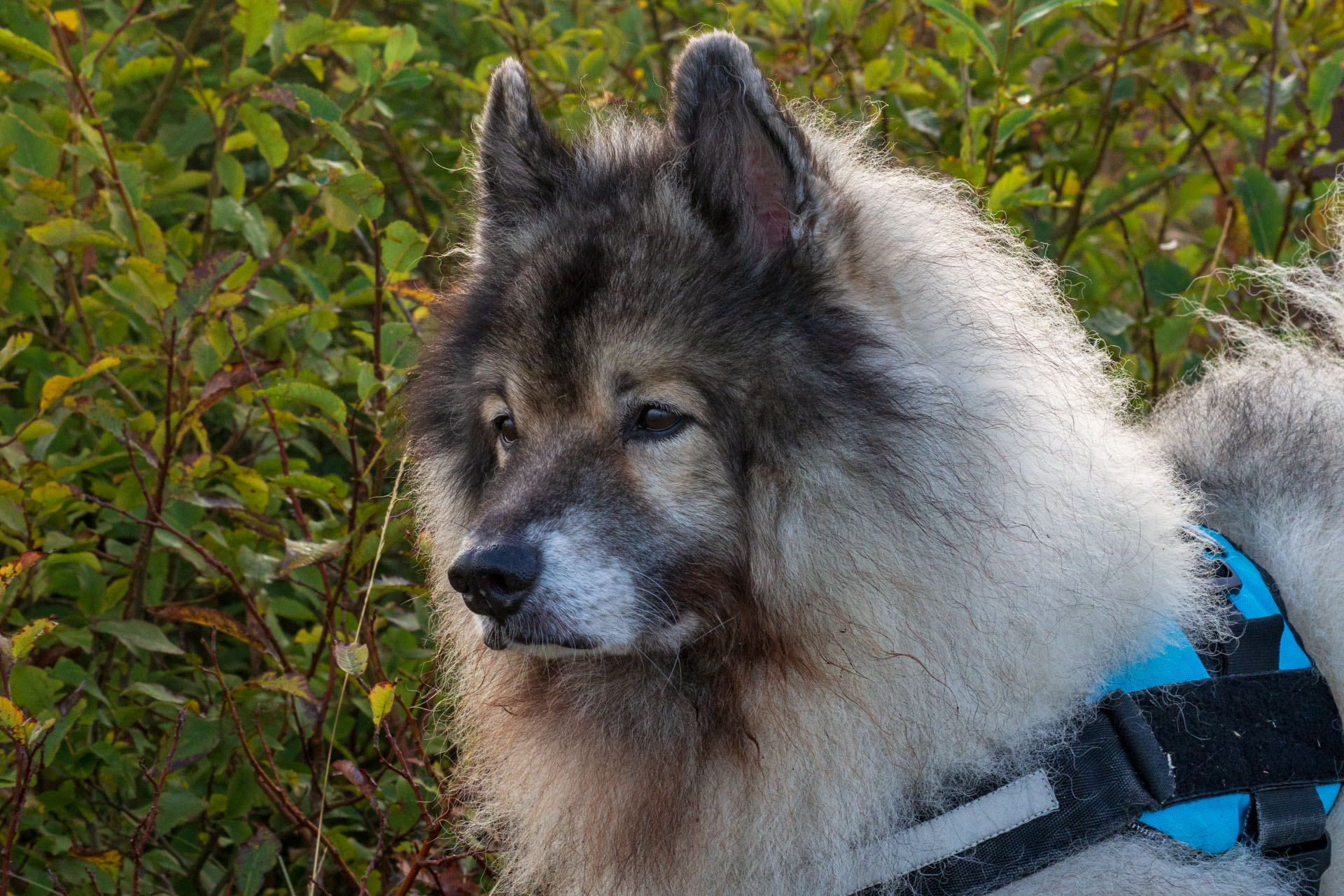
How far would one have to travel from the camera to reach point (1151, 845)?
80.0 inches

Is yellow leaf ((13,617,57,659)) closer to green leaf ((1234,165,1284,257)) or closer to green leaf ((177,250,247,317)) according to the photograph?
green leaf ((177,250,247,317))

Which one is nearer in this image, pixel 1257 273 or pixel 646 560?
pixel 646 560

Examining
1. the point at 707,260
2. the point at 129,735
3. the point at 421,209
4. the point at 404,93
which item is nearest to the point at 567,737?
the point at 707,260

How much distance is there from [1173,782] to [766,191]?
47.9 inches

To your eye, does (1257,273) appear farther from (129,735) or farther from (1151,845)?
(129,735)

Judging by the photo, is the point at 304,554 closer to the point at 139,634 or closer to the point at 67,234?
the point at 139,634

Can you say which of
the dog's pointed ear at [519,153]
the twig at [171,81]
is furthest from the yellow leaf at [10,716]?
the twig at [171,81]

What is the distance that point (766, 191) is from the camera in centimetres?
215

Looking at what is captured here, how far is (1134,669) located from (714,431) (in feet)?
2.85

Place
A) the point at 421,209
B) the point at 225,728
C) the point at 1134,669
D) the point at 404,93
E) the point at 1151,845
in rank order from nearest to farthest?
the point at 1151,845 → the point at 1134,669 → the point at 225,728 → the point at 421,209 → the point at 404,93

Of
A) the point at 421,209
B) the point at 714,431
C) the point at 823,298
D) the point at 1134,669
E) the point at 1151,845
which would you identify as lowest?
the point at 421,209

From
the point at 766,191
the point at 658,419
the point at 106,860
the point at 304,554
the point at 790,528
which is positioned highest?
the point at 766,191

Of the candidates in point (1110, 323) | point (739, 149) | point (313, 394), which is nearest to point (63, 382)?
point (313, 394)

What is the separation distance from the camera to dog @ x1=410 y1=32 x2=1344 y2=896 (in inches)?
81.8
